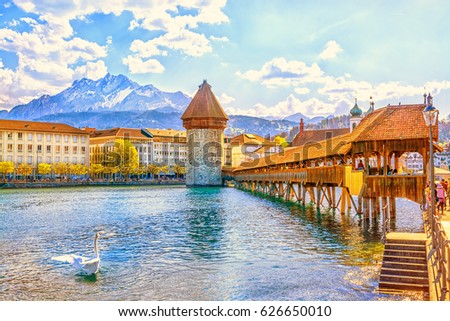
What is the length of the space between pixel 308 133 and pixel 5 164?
199 feet

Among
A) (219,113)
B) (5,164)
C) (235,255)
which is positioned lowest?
(235,255)

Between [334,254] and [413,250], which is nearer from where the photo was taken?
[413,250]

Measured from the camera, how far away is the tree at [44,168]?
85.2m

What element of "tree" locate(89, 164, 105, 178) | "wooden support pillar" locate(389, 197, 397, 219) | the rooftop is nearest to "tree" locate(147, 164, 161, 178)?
"tree" locate(89, 164, 105, 178)

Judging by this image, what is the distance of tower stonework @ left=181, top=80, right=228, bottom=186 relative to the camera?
258 ft

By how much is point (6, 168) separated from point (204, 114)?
3085 centimetres

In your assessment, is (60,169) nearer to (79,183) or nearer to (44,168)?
(44,168)

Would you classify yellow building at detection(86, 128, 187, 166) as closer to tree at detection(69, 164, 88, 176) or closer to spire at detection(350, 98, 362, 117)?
tree at detection(69, 164, 88, 176)

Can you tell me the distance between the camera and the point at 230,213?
1208 inches

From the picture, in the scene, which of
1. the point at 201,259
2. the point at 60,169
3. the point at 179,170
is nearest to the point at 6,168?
the point at 60,169

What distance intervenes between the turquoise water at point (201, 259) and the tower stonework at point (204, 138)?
5250 cm
